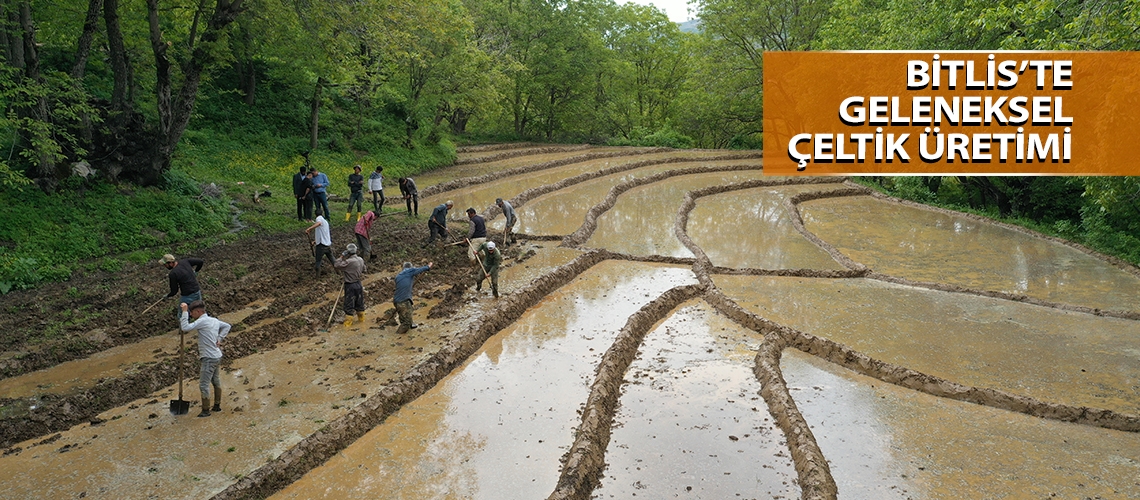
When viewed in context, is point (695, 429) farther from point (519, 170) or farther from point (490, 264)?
point (519, 170)

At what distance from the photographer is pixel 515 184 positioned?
29.1 m

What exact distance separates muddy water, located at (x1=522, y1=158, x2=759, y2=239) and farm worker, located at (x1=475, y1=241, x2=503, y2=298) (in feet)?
20.3

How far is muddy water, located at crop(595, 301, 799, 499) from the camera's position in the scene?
26.4 ft

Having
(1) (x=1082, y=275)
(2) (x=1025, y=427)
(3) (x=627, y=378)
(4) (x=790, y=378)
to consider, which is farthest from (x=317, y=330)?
(1) (x=1082, y=275)

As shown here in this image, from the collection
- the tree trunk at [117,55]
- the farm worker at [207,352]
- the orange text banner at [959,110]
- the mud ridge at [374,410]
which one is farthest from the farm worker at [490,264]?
the orange text banner at [959,110]

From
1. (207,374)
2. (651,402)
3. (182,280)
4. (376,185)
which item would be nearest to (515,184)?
(376,185)

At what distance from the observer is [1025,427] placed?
9352 mm

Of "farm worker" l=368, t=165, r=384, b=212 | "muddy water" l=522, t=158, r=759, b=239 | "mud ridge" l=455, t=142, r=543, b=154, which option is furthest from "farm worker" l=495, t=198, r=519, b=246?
"mud ridge" l=455, t=142, r=543, b=154

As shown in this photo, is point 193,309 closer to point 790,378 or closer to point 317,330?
point 317,330

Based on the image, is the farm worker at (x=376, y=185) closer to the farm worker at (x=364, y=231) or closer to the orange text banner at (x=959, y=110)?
the farm worker at (x=364, y=231)

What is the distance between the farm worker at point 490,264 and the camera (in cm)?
1414

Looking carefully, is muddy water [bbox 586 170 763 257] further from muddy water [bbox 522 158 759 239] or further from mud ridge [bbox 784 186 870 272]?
mud ridge [bbox 784 186 870 272]

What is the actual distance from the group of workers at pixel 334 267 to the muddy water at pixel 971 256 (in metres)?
10.3

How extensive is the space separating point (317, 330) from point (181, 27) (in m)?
16.4
